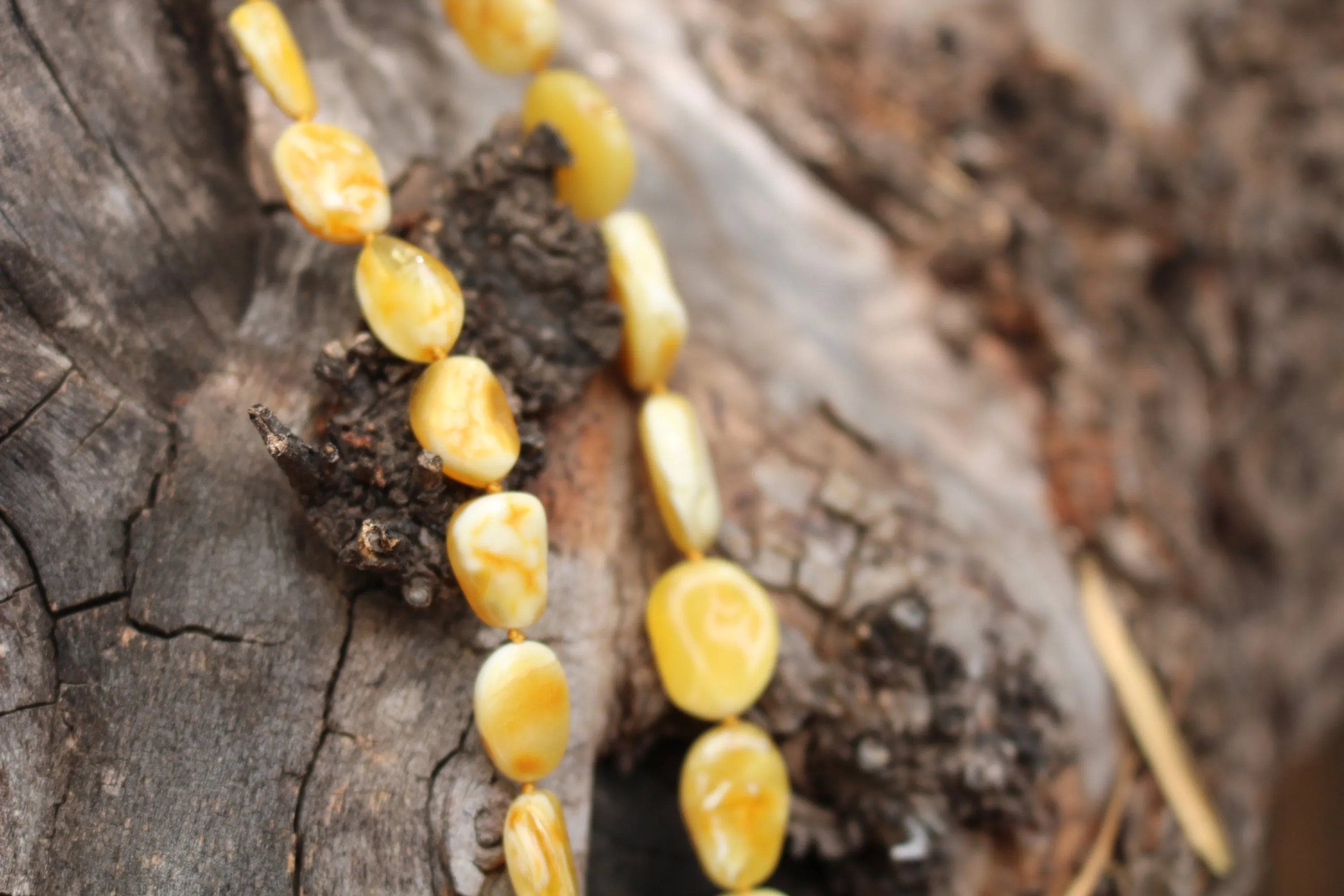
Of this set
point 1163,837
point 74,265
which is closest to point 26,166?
point 74,265

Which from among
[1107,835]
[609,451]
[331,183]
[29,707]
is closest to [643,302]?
[609,451]

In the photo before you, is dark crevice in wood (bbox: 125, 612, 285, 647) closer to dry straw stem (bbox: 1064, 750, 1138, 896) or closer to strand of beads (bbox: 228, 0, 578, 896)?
strand of beads (bbox: 228, 0, 578, 896)

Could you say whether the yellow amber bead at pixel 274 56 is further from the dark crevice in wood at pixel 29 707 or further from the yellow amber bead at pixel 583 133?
the dark crevice in wood at pixel 29 707

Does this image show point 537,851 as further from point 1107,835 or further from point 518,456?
point 1107,835

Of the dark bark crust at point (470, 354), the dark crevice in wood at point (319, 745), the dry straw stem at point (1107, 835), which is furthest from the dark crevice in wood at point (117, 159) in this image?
the dry straw stem at point (1107, 835)

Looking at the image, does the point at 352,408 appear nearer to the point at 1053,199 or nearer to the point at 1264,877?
the point at 1053,199

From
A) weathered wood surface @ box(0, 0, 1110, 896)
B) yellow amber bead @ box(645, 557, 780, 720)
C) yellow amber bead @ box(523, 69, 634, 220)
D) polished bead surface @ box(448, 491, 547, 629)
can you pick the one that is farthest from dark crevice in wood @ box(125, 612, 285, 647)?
yellow amber bead @ box(523, 69, 634, 220)
